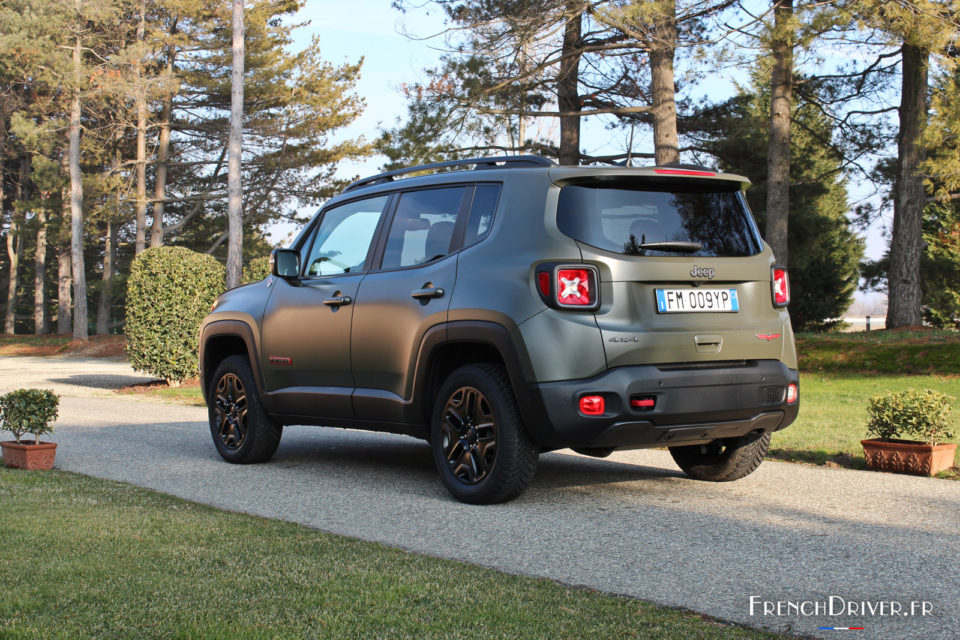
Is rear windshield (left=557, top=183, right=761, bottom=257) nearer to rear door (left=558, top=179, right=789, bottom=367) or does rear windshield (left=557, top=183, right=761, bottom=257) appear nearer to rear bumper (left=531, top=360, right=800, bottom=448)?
rear door (left=558, top=179, right=789, bottom=367)

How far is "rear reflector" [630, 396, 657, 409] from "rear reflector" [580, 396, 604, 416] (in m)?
0.18

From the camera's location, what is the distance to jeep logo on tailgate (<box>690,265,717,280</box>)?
6043mm

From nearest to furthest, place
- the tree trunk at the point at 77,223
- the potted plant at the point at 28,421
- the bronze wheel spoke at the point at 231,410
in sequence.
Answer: the potted plant at the point at 28,421 → the bronze wheel spoke at the point at 231,410 → the tree trunk at the point at 77,223

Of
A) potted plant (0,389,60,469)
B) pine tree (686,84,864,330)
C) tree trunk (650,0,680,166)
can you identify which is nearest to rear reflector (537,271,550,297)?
potted plant (0,389,60,469)

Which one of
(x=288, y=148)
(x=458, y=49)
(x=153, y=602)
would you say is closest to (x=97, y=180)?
(x=288, y=148)

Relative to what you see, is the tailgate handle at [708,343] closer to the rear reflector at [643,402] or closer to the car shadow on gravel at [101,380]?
the rear reflector at [643,402]

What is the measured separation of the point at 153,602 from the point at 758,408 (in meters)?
3.80

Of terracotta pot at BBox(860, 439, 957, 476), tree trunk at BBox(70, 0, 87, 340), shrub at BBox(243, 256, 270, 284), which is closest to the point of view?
terracotta pot at BBox(860, 439, 957, 476)

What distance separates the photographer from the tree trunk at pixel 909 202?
21.4 meters

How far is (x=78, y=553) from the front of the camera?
15.8ft

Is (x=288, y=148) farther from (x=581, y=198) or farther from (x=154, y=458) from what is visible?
(x=581, y=198)

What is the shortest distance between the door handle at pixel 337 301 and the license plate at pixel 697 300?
2.39 metres

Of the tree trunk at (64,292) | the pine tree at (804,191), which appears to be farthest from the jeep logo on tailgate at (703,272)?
the tree trunk at (64,292)

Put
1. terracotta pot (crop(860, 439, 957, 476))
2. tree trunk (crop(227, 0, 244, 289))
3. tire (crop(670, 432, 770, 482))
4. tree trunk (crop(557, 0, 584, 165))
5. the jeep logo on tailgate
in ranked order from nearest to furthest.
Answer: the jeep logo on tailgate → tire (crop(670, 432, 770, 482)) → terracotta pot (crop(860, 439, 957, 476)) → tree trunk (crop(557, 0, 584, 165)) → tree trunk (crop(227, 0, 244, 289))
